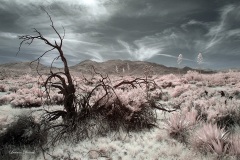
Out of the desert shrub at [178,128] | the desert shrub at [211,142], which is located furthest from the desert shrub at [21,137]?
the desert shrub at [211,142]

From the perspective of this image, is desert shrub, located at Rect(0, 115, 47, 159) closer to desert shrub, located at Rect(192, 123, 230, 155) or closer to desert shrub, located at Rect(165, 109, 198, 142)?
desert shrub, located at Rect(165, 109, 198, 142)

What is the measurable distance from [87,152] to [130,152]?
0.95m

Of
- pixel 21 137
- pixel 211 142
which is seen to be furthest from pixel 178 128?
pixel 21 137

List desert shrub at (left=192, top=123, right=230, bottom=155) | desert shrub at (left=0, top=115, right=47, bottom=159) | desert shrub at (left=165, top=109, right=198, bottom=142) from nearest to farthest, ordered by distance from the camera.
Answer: desert shrub at (left=192, top=123, right=230, bottom=155) < desert shrub at (left=0, top=115, right=47, bottom=159) < desert shrub at (left=165, top=109, right=198, bottom=142)

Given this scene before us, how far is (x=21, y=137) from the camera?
233 inches

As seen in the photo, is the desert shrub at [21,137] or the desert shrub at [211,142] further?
the desert shrub at [21,137]

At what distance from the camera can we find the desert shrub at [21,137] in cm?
536

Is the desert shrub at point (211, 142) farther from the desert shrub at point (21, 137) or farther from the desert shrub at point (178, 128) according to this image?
the desert shrub at point (21, 137)

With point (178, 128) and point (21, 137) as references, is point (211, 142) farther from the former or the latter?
point (21, 137)

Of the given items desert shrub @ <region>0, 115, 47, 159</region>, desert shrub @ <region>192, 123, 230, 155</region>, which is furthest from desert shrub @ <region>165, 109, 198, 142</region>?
desert shrub @ <region>0, 115, 47, 159</region>

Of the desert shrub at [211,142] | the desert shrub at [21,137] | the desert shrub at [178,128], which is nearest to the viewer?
the desert shrub at [211,142]

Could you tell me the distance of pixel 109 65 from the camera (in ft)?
489

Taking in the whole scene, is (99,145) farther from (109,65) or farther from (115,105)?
(109,65)

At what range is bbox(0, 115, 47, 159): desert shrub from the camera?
536 centimetres
